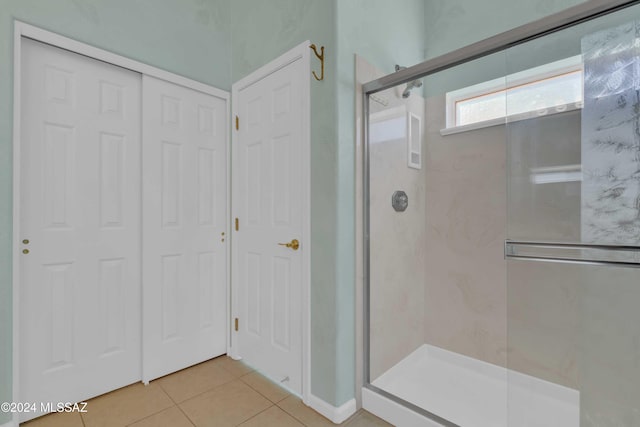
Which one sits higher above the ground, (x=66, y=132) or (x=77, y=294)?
(x=66, y=132)

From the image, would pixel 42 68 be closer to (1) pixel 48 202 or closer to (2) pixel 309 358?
(1) pixel 48 202

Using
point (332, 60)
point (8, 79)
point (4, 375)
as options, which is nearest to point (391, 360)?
point (332, 60)

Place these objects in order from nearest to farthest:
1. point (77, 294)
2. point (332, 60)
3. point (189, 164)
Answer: point (332, 60), point (77, 294), point (189, 164)

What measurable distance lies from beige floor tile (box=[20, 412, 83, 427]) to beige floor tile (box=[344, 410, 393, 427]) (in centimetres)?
144

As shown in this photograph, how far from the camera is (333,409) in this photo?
5.21 ft

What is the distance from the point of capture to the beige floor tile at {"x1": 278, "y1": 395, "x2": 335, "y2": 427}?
1588 millimetres

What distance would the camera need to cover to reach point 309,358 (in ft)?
5.66

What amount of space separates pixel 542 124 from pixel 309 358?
1.71m

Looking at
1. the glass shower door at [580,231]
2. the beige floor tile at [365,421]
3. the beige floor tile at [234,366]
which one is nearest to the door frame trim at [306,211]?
the beige floor tile at [365,421]

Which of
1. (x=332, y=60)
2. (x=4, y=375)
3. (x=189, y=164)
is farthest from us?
(x=189, y=164)

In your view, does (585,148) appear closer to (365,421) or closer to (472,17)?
(472,17)

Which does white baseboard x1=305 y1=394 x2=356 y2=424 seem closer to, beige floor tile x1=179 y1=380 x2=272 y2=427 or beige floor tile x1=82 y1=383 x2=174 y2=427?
beige floor tile x1=179 y1=380 x2=272 y2=427

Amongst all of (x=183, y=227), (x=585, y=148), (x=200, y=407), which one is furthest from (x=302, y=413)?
(x=585, y=148)

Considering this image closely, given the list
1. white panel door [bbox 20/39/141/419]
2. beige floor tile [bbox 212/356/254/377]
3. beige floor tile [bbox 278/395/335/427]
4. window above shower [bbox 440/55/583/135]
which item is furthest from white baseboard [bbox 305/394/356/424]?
window above shower [bbox 440/55/583/135]
